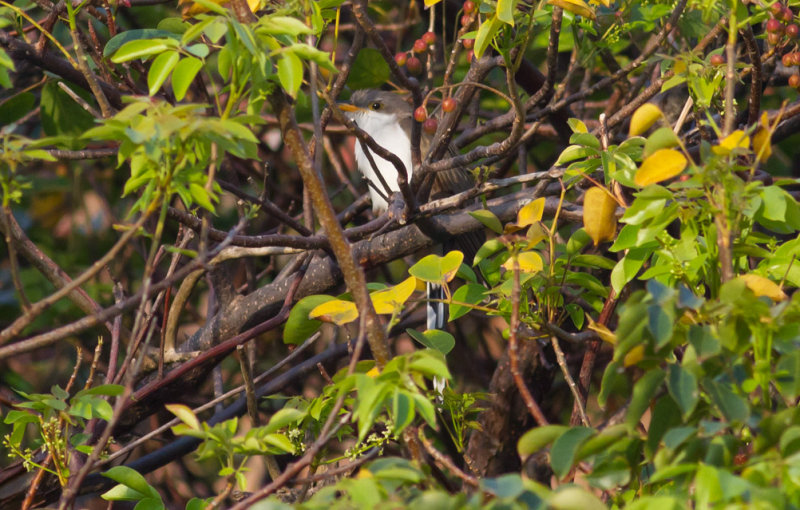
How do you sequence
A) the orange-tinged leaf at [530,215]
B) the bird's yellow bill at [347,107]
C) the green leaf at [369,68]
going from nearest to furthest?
1. the orange-tinged leaf at [530,215]
2. the green leaf at [369,68]
3. the bird's yellow bill at [347,107]

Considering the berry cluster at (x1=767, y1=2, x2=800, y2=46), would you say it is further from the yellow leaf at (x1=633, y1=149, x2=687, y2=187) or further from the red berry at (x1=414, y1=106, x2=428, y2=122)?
the yellow leaf at (x1=633, y1=149, x2=687, y2=187)

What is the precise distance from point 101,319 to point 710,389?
1012 millimetres

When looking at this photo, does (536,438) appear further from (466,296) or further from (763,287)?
(466,296)

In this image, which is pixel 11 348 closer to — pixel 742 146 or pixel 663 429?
pixel 663 429

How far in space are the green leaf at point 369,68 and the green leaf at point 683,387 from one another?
235cm

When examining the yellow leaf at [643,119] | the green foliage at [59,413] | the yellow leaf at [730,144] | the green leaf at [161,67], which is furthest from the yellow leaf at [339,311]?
the yellow leaf at [730,144]

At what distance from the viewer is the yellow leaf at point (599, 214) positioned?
1987 mm

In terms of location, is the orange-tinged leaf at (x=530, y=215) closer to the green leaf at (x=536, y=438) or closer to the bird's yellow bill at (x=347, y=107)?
the green leaf at (x=536, y=438)

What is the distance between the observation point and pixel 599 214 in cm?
199

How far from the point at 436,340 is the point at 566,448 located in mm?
660

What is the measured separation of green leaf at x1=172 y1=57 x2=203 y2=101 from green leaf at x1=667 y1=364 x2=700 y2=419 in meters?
0.97

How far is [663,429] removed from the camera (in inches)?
57.2

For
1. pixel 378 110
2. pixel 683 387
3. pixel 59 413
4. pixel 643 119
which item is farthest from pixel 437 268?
pixel 378 110

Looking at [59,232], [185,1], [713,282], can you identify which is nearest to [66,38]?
[59,232]
